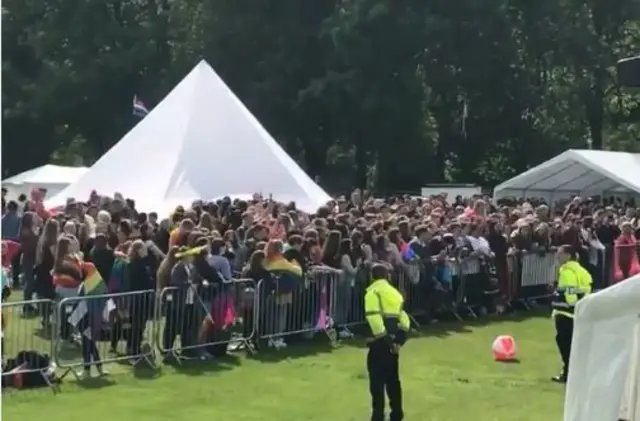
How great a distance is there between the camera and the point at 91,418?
1126cm

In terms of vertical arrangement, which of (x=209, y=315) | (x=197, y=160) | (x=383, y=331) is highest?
(x=197, y=160)

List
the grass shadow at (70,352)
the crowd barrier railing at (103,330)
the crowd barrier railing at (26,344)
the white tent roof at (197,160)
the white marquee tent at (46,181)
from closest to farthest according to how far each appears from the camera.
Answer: the crowd barrier railing at (26,344)
the crowd barrier railing at (103,330)
the grass shadow at (70,352)
the white tent roof at (197,160)
the white marquee tent at (46,181)

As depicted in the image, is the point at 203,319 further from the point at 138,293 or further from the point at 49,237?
the point at 49,237

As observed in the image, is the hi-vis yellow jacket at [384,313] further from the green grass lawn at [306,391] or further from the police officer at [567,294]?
the police officer at [567,294]

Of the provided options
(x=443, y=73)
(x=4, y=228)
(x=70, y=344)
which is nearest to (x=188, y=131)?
(x=4, y=228)

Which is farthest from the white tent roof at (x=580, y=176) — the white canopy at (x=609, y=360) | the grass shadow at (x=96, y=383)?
the white canopy at (x=609, y=360)

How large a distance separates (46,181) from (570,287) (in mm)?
28233

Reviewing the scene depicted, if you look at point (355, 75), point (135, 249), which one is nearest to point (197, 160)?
point (135, 249)

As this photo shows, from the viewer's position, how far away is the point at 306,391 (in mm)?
12969

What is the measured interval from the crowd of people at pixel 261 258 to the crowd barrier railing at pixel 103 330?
0.03 metres

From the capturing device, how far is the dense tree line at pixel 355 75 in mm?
49031

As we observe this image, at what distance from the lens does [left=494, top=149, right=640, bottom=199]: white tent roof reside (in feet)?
111

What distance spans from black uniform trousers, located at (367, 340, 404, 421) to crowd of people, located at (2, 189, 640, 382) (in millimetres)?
4082

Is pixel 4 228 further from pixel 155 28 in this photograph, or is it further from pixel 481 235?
pixel 155 28
